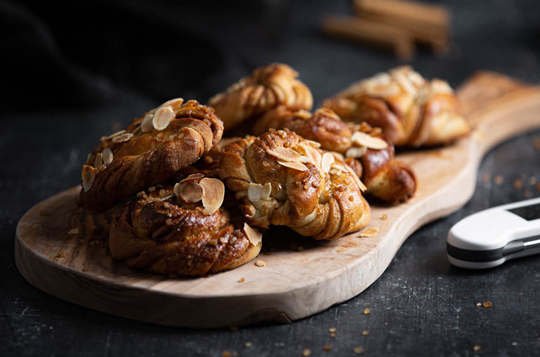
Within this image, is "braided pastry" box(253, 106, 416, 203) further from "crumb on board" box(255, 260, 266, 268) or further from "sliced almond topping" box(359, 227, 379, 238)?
"crumb on board" box(255, 260, 266, 268)

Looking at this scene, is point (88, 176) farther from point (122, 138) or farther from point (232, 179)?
point (232, 179)

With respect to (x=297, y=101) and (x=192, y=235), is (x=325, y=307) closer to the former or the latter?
(x=192, y=235)

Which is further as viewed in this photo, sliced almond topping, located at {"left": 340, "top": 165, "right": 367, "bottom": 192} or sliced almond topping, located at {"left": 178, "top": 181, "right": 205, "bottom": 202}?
sliced almond topping, located at {"left": 340, "top": 165, "right": 367, "bottom": 192}

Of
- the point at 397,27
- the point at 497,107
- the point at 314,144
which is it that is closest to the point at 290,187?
the point at 314,144

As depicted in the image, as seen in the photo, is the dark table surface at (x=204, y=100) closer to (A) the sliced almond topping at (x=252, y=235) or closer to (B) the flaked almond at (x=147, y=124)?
(A) the sliced almond topping at (x=252, y=235)

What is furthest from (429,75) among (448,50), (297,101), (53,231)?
(53,231)

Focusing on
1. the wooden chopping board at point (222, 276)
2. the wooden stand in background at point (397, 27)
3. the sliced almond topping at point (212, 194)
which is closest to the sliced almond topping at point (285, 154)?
the sliced almond topping at point (212, 194)

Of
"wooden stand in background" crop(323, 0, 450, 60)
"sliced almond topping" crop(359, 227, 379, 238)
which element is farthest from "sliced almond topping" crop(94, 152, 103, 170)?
"wooden stand in background" crop(323, 0, 450, 60)
